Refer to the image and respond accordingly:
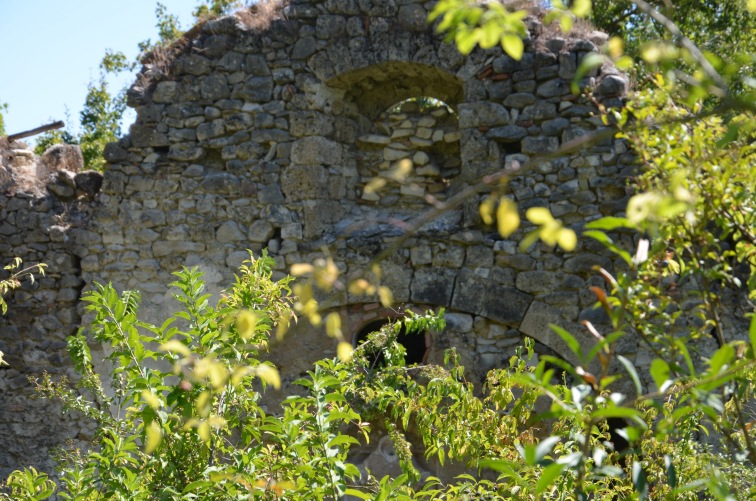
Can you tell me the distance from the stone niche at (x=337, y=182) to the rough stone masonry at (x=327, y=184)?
0.01m

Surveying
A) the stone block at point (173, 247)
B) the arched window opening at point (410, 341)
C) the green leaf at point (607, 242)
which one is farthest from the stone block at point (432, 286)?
the green leaf at point (607, 242)

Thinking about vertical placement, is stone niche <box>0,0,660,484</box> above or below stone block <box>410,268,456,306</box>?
above

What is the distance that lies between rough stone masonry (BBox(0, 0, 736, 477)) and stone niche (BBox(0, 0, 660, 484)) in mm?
11

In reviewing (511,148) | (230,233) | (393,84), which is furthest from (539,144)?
(230,233)

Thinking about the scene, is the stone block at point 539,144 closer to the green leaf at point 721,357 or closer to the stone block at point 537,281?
the stone block at point 537,281

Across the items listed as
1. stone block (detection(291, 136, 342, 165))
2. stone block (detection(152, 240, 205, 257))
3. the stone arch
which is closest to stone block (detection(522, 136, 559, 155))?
the stone arch

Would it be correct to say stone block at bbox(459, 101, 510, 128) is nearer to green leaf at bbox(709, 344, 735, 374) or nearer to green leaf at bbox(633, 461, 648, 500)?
green leaf at bbox(633, 461, 648, 500)

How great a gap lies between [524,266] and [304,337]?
4.93ft

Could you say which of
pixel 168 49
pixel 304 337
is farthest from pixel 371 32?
pixel 304 337

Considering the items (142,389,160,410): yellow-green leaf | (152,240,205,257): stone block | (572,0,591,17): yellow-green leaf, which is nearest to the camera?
(572,0,591,17): yellow-green leaf

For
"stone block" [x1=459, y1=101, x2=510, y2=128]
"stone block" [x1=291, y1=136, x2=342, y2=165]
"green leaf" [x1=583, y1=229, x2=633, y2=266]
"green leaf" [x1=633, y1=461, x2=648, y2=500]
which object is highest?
"green leaf" [x1=583, y1=229, x2=633, y2=266]

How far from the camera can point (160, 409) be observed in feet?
10.3

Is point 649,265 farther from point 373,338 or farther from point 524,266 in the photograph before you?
point 524,266

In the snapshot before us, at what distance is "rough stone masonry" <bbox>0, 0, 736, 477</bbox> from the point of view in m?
5.68
